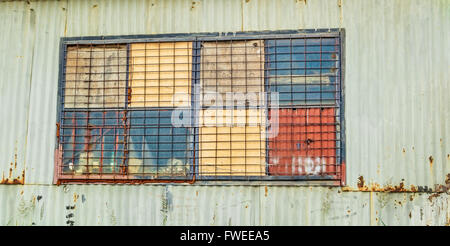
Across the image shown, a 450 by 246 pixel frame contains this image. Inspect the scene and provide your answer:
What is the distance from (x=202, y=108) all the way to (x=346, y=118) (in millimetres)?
1748

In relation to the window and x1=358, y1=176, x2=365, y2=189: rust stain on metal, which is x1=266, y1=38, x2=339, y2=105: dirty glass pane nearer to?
the window

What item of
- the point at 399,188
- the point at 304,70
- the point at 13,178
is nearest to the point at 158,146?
the point at 13,178

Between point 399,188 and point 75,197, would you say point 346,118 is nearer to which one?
point 399,188

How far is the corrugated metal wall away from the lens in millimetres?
5078

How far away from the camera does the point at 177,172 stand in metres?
5.37

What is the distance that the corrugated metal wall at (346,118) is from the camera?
5.08m

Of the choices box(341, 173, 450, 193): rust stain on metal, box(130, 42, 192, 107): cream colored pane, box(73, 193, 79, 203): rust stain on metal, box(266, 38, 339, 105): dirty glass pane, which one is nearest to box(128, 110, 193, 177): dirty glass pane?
box(130, 42, 192, 107): cream colored pane

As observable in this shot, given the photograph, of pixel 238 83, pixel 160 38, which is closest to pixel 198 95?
pixel 238 83

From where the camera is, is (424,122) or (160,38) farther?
(160,38)
